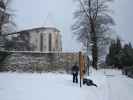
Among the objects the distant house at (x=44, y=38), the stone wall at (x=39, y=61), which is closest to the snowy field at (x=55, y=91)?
the stone wall at (x=39, y=61)

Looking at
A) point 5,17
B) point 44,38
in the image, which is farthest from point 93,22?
point 44,38

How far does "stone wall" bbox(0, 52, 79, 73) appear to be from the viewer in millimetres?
34750

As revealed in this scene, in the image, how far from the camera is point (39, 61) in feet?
116

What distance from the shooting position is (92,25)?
152ft

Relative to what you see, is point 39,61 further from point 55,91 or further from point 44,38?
A: point 44,38

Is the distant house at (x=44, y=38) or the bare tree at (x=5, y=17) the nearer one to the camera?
the bare tree at (x=5, y=17)

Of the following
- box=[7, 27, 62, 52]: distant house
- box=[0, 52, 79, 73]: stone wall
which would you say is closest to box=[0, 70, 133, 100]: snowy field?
box=[0, 52, 79, 73]: stone wall

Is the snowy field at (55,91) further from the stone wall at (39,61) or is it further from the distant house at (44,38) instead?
the distant house at (44,38)

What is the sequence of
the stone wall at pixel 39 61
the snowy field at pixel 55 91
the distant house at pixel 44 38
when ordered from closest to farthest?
the snowy field at pixel 55 91 < the stone wall at pixel 39 61 < the distant house at pixel 44 38

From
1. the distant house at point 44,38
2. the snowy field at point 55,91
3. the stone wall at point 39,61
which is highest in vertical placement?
the distant house at point 44,38

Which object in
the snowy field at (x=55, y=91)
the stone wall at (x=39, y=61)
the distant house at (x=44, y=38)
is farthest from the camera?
the distant house at (x=44, y=38)

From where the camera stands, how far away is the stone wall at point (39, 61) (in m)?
34.8

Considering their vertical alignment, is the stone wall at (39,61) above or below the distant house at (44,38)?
below

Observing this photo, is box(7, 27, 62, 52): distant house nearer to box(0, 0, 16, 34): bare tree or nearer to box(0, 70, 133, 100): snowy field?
box(0, 0, 16, 34): bare tree
